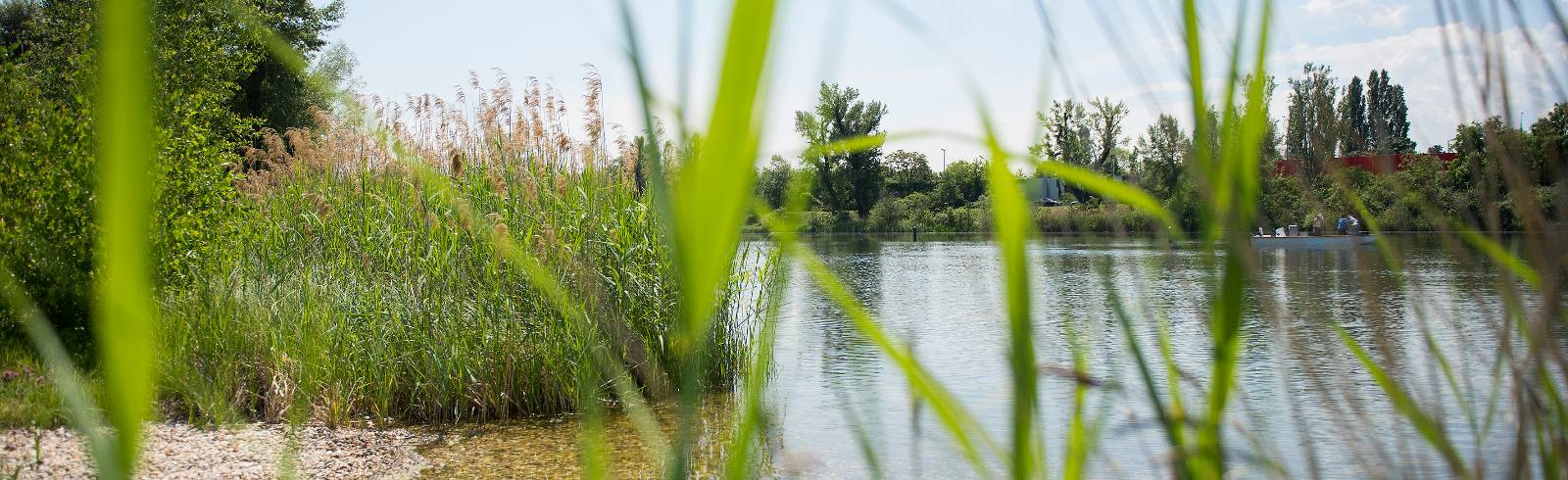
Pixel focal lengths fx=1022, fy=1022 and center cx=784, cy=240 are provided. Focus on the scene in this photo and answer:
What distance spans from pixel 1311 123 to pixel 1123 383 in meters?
0.79

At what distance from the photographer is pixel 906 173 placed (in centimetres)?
6862

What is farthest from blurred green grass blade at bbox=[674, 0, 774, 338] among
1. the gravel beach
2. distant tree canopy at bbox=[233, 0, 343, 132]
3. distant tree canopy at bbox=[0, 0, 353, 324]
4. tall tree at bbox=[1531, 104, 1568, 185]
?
distant tree canopy at bbox=[233, 0, 343, 132]

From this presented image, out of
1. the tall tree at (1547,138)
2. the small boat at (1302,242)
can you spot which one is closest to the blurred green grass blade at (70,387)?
the tall tree at (1547,138)

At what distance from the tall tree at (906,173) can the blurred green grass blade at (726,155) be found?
60.3 m

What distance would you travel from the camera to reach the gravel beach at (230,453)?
453 cm

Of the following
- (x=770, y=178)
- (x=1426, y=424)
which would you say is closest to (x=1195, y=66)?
(x=1426, y=424)

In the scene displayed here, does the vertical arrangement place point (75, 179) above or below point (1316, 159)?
above

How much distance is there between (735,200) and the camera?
0.46m

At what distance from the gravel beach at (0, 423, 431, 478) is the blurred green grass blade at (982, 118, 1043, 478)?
4293mm

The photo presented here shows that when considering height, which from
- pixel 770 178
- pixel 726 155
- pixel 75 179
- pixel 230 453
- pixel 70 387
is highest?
pixel 75 179

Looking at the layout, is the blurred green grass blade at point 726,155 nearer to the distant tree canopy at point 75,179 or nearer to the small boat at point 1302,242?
the distant tree canopy at point 75,179

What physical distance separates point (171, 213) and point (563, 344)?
3.24 m

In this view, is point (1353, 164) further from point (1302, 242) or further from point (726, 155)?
point (1302, 242)

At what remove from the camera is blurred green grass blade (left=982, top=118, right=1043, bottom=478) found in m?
0.64
